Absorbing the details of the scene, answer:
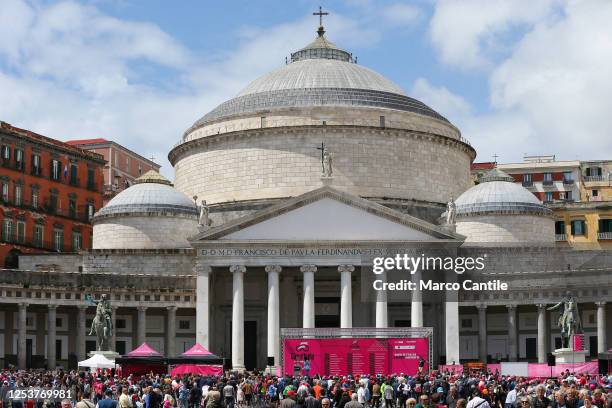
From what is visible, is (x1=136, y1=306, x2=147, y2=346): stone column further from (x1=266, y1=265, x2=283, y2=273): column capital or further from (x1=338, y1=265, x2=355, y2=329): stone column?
(x1=338, y1=265, x2=355, y2=329): stone column

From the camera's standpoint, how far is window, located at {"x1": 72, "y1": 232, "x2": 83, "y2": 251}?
376 ft

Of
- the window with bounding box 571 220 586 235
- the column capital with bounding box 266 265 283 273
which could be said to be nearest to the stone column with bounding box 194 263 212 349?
the column capital with bounding box 266 265 283 273

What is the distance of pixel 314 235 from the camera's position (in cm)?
8250

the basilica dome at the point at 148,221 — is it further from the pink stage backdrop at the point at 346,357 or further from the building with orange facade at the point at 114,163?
the building with orange facade at the point at 114,163

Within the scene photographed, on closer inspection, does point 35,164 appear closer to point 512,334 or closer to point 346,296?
point 346,296

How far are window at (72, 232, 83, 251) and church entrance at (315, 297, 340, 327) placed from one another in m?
33.9

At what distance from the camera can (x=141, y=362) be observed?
2601 inches

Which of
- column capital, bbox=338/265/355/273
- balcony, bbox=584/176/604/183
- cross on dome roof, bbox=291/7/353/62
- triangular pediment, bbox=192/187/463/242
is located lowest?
column capital, bbox=338/265/355/273

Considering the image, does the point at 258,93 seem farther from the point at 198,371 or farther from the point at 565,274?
the point at 198,371

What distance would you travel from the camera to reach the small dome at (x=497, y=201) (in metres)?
95.1

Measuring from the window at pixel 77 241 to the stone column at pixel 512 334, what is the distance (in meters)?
43.7

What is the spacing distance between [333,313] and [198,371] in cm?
2363

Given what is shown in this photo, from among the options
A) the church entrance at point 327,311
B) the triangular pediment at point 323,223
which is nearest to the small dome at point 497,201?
the church entrance at point 327,311

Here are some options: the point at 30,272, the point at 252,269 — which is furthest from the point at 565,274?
the point at 30,272
